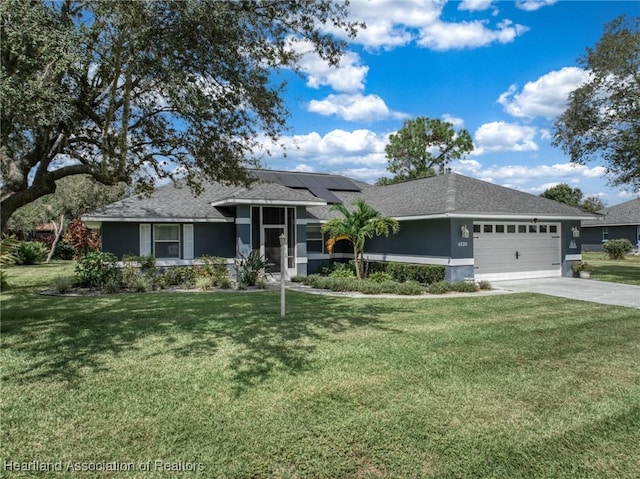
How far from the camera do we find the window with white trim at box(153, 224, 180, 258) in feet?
55.1

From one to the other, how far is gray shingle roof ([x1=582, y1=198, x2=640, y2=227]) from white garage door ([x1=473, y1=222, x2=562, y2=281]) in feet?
67.6

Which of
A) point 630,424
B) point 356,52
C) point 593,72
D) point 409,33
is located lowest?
point 630,424

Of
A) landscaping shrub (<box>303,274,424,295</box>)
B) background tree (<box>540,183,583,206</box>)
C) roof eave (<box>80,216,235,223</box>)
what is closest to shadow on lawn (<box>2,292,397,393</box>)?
landscaping shrub (<box>303,274,424,295</box>)

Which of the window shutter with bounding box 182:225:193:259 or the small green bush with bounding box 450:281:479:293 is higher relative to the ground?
the window shutter with bounding box 182:225:193:259

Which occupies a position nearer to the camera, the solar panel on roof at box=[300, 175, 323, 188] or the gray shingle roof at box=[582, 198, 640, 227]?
the solar panel on roof at box=[300, 175, 323, 188]

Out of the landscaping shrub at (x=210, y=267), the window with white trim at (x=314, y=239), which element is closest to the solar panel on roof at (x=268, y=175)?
the window with white trim at (x=314, y=239)

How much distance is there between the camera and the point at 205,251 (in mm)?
17344

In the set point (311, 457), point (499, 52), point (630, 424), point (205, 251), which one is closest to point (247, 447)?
point (311, 457)

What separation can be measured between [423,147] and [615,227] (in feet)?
59.1

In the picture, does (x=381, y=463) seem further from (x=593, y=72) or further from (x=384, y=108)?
(x=384, y=108)

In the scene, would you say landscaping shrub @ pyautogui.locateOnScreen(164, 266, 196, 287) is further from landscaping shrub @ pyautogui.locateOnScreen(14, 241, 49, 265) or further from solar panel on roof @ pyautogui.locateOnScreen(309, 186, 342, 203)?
landscaping shrub @ pyautogui.locateOnScreen(14, 241, 49, 265)

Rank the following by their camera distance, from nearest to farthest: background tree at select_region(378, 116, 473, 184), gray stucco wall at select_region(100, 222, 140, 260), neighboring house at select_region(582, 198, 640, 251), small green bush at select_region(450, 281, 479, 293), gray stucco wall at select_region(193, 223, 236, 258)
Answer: small green bush at select_region(450, 281, 479, 293), gray stucco wall at select_region(100, 222, 140, 260), gray stucco wall at select_region(193, 223, 236, 258), neighboring house at select_region(582, 198, 640, 251), background tree at select_region(378, 116, 473, 184)

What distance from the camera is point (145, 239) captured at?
1664 cm

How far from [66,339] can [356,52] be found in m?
8.01
